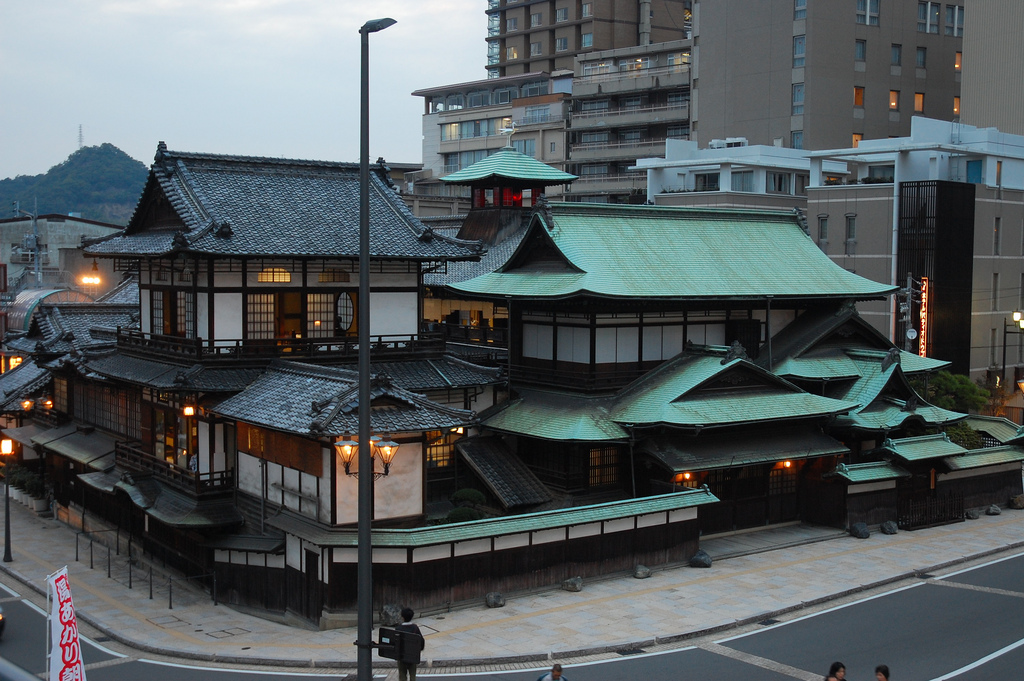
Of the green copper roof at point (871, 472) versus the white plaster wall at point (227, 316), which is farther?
the green copper roof at point (871, 472)

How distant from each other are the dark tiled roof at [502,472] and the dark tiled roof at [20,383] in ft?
76.3

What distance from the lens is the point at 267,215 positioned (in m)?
35.3

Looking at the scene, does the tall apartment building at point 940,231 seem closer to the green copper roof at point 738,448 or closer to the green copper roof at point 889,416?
the green copper roof at point 889,416

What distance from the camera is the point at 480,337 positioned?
44812 mm

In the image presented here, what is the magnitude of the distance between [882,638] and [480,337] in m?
23.8

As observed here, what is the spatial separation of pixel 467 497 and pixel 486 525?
5.98 meters

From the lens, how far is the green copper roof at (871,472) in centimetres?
3638

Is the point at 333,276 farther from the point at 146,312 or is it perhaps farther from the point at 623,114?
the point at 623,114

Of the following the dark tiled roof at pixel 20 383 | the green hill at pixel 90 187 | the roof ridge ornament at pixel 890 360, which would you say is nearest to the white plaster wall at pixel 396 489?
the roof ridge ornament at pixel 890 360

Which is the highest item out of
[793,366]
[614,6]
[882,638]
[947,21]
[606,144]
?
[614,6]

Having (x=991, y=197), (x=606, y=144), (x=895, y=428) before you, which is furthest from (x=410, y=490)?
(x=606, y=144)

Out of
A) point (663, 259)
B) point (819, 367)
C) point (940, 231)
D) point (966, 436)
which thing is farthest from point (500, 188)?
point (966, 436)

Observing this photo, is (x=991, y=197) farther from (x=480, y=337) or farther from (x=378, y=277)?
(x=378, y=277)

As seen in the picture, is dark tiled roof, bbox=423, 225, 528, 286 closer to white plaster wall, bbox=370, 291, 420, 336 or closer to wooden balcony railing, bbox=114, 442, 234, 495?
white plaster wall, bbox=370, 291, 420, 336
